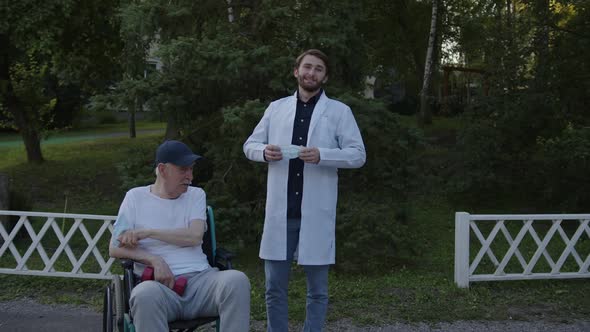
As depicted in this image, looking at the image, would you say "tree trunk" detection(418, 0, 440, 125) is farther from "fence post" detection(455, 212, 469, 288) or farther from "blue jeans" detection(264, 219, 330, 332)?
"blue jeans" detection(264, 219, 330, 332)

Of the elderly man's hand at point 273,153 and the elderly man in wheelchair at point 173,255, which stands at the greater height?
the elderly man's hand at point 273,153

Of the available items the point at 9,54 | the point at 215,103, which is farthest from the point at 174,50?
the point at 9,54

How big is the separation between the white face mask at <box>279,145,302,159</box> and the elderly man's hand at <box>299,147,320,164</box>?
0.04 meters

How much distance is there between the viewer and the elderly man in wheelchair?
11.4ft

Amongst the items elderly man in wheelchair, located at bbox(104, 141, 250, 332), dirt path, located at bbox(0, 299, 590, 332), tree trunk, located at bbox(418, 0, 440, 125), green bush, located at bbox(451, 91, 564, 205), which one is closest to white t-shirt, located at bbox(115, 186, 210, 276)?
elderly man in wheelchair, located at bbox(104, 141, 250, 332)

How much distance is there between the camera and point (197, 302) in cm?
357

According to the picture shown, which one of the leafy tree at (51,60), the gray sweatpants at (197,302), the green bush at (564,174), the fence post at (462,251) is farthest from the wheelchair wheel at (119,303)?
the leafy tree at (51,60)

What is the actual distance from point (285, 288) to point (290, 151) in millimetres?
842

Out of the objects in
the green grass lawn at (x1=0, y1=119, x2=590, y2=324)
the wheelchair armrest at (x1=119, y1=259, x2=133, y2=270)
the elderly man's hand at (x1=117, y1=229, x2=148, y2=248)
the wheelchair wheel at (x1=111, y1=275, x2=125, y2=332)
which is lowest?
the green grass lawn at (x1=0, y1=119, x2=590, y2=324)

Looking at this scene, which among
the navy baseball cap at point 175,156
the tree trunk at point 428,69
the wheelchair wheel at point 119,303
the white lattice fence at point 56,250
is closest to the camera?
the wheelchair wheel at point 119,303

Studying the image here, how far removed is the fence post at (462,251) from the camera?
5.98 metres

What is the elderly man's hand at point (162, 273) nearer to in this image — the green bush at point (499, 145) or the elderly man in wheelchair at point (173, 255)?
the elderly man in wheelchair at point (173, 255)

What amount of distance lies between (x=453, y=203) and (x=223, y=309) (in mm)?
9541

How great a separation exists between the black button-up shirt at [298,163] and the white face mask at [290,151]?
129 mm
